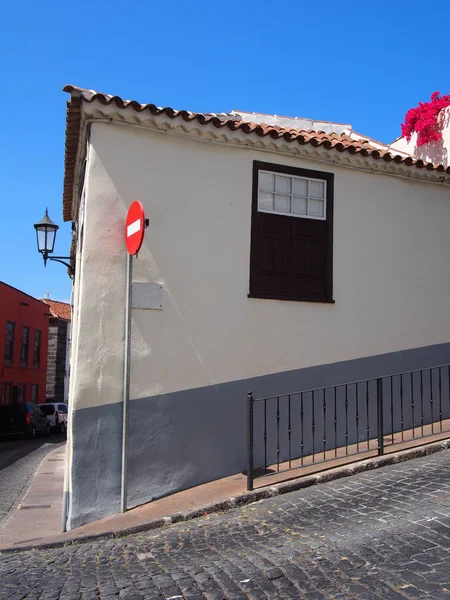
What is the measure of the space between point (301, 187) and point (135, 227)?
2.88 meters

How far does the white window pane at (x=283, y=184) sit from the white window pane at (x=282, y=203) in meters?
0.08

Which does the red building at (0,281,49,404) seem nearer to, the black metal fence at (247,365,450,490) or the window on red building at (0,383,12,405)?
the window on red building at (0,383,12,405)

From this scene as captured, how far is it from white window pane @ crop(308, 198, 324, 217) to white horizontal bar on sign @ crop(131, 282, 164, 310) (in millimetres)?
2531

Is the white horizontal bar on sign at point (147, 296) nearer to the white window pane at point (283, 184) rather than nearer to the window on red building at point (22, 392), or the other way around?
the white window pane at point (283, 184)

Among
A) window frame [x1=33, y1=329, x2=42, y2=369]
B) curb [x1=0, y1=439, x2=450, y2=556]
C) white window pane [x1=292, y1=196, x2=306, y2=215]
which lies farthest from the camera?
window frame [x1=33, y1=329, x2=42, y2=369]

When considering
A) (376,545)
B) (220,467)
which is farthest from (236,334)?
(376,545)

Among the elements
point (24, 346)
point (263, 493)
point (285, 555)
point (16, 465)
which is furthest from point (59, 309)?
point (285, 555)

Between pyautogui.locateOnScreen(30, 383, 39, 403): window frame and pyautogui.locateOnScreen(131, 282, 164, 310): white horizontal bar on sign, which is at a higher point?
pyautogui.locateOnScreen(131, 282, 164, 310): white horizontal bar on sign

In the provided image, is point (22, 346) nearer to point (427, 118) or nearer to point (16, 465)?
point (16, 465)

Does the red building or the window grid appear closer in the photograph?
the window grid

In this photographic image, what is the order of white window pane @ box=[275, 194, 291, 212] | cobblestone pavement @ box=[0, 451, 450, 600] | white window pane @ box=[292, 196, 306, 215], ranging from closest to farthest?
cobblestone pavement @ box=[0, 451, 450, 600] < white window pane @ box=[275, 194, 291, 212] < white window pane @ box=[292, 196, 306, 215]

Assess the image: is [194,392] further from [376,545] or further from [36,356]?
[36,356]

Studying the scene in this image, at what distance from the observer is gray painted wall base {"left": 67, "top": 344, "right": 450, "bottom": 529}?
6977 mm

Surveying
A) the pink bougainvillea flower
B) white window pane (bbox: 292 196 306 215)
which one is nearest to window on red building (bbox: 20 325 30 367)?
the pink bougainvillea flower
